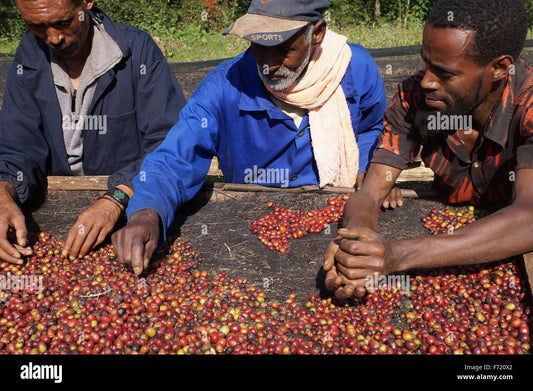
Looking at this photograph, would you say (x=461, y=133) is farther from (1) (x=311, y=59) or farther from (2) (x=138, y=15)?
(2) (x=138, y=15)

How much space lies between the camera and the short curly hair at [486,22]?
275cm

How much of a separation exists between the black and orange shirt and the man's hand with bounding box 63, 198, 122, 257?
2.01 metres

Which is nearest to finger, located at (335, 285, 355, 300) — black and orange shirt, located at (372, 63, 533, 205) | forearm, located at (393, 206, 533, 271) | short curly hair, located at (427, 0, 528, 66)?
forearm, located at (393, 206, 533, 271)

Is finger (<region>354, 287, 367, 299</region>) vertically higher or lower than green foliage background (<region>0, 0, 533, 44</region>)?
higher

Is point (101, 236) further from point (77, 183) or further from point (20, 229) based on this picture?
point (77, 183)

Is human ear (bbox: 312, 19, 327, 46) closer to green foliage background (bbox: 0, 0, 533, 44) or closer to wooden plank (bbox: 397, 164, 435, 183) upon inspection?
wooden plank (bbox: 397, 164, 435, 183)

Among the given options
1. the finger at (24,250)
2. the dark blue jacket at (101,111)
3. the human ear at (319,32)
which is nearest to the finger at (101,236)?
the finger at (24,250)

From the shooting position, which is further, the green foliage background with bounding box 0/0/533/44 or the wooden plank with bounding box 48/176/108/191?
the green foliage background with bounding box 0/0/533/44

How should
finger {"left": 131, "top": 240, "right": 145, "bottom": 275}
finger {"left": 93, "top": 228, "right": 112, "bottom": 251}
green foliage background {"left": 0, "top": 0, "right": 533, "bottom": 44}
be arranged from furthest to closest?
green foliage background {"left": 0, "top": 0, "right": 533, "bottom": 44}
finger {"left": 93, "top": 228, "right": 112, "bottom": 251}
finger {"left": 131, "top": 240, "right": 145, "bottom": 275}

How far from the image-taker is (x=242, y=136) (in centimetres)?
436

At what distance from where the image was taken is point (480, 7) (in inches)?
109

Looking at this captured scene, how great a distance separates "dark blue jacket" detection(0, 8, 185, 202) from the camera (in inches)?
164

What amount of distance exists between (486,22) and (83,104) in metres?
3.25

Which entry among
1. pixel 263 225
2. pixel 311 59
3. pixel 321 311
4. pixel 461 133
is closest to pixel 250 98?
pixel 311 59
